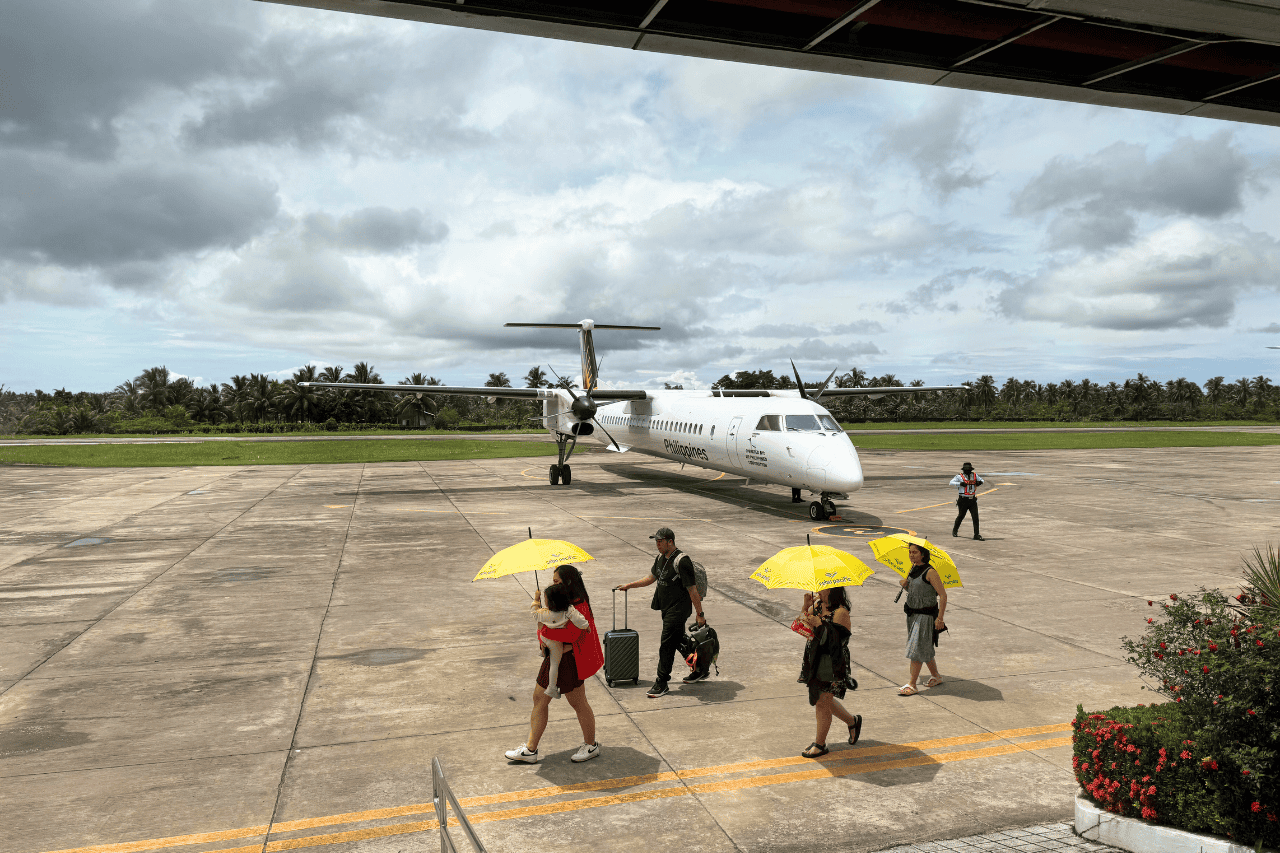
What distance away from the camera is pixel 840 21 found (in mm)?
6809

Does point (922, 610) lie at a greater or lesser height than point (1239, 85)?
lesser

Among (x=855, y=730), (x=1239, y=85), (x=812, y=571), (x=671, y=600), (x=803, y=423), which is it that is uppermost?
(x=1239, y=85)

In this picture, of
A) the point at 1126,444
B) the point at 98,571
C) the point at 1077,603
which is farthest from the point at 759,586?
the point at 1126,444

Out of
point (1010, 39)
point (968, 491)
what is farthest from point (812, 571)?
point (968, 491)

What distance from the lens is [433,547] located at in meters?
15.9

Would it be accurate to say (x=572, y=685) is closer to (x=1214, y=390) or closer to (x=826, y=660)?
(x=826, y=660)

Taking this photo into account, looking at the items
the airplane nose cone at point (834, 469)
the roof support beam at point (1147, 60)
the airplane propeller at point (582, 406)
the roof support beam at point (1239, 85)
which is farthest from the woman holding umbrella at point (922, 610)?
the airplane propeller at point (582, 406)

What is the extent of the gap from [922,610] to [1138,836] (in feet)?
9.52

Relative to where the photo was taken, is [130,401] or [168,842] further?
[130,401]

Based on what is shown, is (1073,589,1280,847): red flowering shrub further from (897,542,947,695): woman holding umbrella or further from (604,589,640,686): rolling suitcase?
(604,589,640,686): rolling suitcase

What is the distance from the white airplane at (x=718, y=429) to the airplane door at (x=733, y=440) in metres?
0.03

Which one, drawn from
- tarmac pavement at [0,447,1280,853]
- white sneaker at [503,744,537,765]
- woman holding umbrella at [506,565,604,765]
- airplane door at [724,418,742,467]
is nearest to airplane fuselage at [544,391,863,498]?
airplane door at [724,418,742,467]

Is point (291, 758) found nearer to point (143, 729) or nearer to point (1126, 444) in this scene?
point (143, 729)

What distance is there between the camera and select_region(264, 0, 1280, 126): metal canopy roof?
6.31m
